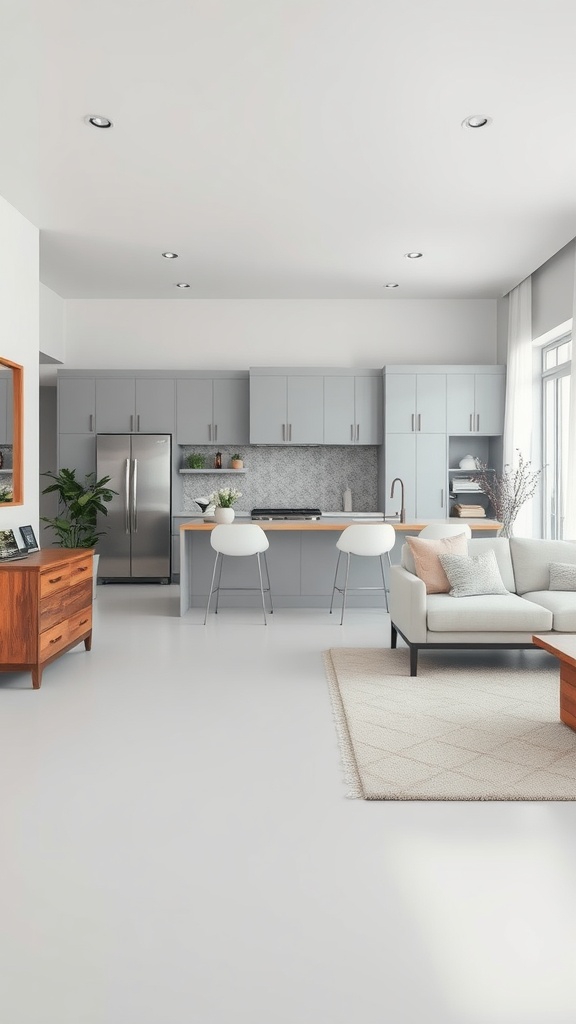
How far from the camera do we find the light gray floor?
1.65 metres

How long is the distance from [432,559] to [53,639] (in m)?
2.41

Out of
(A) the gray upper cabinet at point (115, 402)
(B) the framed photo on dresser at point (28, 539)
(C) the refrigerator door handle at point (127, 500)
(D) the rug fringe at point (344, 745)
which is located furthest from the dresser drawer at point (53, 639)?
(A) the gray upper cabinet at point (115, 402)

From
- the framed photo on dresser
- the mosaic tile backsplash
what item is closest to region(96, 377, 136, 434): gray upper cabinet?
the mosaic tile backsplash

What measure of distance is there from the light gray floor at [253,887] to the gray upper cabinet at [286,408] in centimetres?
512

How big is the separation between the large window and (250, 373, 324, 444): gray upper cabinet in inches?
92.3

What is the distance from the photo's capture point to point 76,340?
28.9 feet

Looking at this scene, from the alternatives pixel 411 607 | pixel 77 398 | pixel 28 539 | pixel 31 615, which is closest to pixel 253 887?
pixel 31 615

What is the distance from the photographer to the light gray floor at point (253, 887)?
1647mm

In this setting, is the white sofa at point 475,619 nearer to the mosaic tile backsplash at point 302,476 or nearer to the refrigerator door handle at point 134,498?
the mosaic tile backsplash at point 302,476

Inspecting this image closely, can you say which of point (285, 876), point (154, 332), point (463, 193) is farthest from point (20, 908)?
point (154, 332)

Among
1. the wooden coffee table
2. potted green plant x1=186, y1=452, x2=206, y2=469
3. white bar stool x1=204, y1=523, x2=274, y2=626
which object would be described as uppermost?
potted green plant x1=186, y1=452, x2=206, y2=469

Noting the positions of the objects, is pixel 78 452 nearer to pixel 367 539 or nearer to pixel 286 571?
pixel 286 571

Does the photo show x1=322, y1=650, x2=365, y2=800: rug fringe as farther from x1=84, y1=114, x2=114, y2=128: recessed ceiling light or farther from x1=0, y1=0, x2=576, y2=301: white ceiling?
x1=84, y1=114, x2=114, y2=128: recessed ceiling light

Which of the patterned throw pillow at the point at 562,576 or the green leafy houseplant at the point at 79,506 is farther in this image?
the green leafy houseplant at the point at 79,506
